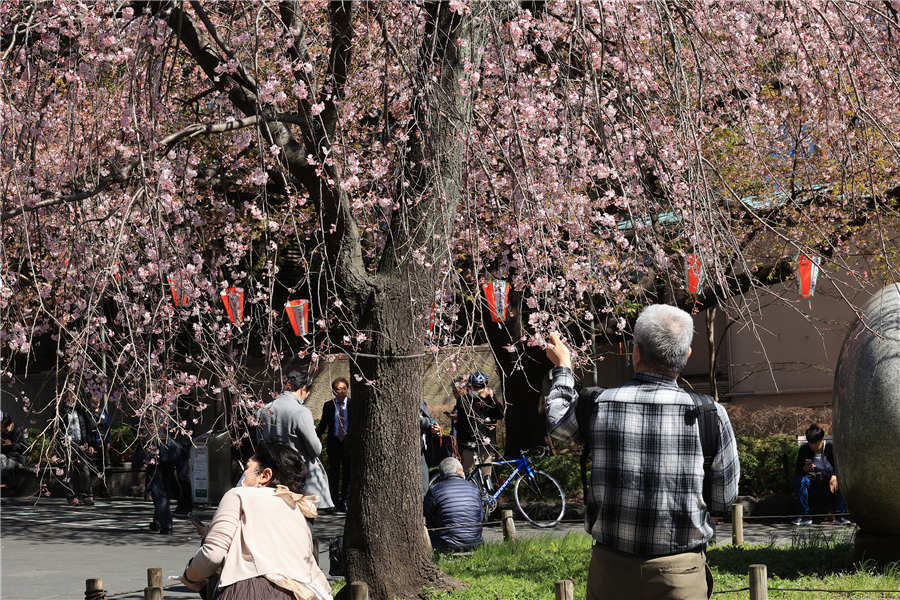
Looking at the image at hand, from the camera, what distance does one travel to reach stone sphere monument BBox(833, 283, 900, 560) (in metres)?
7.62

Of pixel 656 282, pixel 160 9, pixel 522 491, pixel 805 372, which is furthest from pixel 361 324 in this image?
pixel 805 372

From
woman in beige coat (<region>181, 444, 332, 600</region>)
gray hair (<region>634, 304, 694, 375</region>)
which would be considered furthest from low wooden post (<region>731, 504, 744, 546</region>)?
gray hair (<region>634, 304, 694, 375</region>)

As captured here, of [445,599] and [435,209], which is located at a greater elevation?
[435,209]

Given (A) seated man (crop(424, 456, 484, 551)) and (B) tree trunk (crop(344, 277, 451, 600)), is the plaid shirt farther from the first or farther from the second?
(A) seated man (crop(424, 456, 484, 551))

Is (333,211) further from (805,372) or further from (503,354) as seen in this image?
(805,372)

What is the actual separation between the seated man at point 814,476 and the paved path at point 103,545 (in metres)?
0.49

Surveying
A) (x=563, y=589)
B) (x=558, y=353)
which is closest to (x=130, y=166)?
(x=563, y=589)

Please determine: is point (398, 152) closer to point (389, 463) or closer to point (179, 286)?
point (179, 286)

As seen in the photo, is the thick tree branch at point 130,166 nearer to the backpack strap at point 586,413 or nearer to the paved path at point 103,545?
the paved path at point 103,545

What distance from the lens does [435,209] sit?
758cm

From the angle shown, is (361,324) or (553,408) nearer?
(553,408)

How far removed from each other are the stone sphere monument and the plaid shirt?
4289mm

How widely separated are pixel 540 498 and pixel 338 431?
9.12 ft

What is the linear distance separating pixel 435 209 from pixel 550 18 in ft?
7.37
